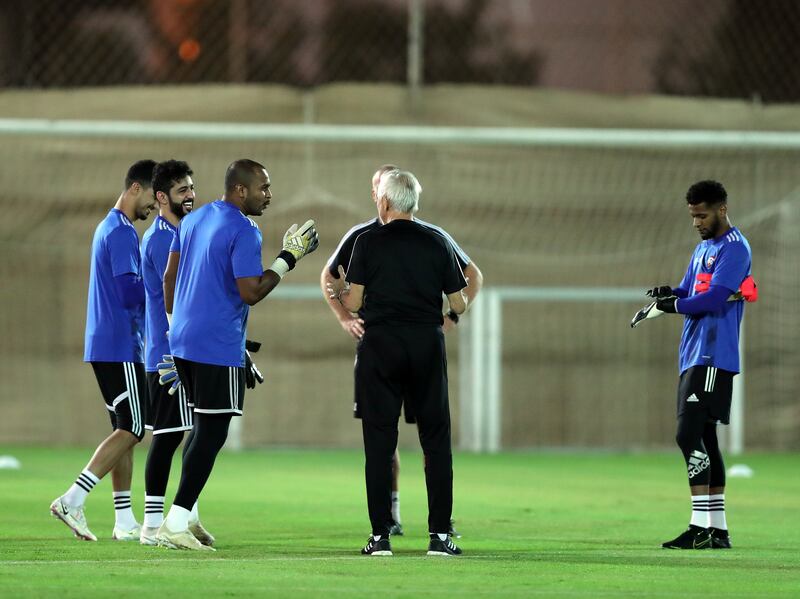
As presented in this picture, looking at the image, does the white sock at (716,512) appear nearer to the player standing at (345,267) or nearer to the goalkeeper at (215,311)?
the player standing at (345,267)

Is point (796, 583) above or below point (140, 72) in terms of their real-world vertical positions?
below

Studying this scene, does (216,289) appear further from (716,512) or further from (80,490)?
(716,512)

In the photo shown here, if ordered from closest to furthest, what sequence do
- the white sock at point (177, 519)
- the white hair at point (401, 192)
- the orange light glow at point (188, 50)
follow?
the white sock at point (177, 519) → the white hair at point (401, 192) → the orange light glow at point (188, 50)

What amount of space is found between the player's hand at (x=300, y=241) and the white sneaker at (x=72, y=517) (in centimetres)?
200

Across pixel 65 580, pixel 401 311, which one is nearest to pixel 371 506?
pixel 401 311

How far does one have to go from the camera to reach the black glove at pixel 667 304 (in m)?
8.59

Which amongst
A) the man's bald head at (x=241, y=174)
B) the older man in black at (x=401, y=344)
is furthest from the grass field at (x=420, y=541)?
the man's bald head at (x=241, y=174)

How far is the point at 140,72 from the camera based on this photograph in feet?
66.3

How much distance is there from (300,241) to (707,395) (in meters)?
2.59

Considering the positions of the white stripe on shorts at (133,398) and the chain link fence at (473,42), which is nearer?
the white stripe on shorts at (133,398)

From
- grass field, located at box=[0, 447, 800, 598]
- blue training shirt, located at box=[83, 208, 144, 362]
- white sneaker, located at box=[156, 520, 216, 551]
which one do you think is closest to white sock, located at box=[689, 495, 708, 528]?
grass field, located at box=[0, 447, 800, 598]

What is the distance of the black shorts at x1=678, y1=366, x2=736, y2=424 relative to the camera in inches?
338

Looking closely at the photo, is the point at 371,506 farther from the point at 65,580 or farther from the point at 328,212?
the point at 328,212

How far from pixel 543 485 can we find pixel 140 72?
31.4ft
